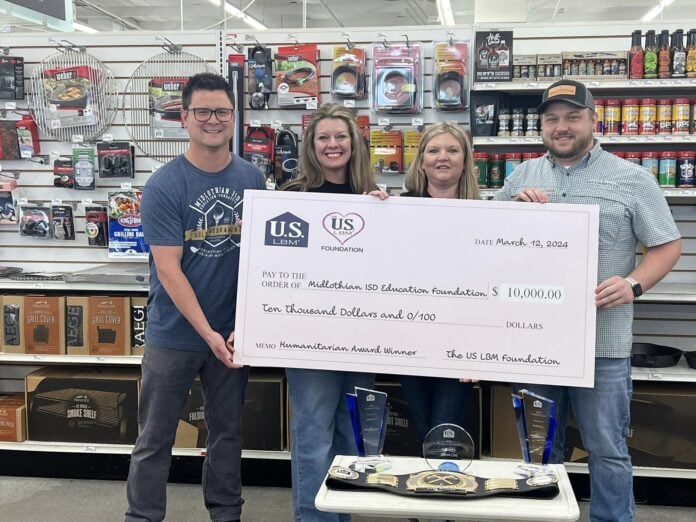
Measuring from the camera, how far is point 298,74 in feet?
11.6

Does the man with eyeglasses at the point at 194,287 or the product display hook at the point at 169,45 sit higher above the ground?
the product display hook at the point at 169,45

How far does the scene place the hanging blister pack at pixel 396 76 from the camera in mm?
3439

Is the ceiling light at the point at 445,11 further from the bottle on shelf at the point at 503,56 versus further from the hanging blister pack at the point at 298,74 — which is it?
the bottle on shelf at the point at 503,56

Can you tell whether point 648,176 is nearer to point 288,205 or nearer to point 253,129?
point 288,205

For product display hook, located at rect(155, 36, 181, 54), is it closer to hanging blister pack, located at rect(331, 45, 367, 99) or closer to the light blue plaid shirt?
hanging blister pack, located at rect(331, 45, 367, 99)

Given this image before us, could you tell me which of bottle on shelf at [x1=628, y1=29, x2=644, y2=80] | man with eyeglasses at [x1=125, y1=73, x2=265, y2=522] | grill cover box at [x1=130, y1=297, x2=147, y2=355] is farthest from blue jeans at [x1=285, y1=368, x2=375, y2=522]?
bottle on shelf at [x1=628, y1=29, x2=644, y2=80]

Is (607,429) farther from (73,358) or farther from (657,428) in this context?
(73,358)

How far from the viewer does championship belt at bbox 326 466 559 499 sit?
161 cm

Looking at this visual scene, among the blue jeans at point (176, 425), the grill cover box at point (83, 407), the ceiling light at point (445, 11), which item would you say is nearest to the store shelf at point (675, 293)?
the blue jeans at point (176, 425)

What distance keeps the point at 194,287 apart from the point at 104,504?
4.80 ft

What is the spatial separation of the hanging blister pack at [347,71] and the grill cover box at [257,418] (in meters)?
1.50

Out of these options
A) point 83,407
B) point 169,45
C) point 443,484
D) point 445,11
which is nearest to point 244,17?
point 445,11

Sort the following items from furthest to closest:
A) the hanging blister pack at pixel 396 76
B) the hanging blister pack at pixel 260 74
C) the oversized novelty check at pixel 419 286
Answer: the hanging blister pack at pixel 260 74 → the hanging blister pack at pixel 396 76 → the oversized novelty check at pixel 419 286

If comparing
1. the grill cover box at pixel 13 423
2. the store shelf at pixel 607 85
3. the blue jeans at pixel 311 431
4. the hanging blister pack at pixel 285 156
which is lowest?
the grill cover box at pixel 13 423
